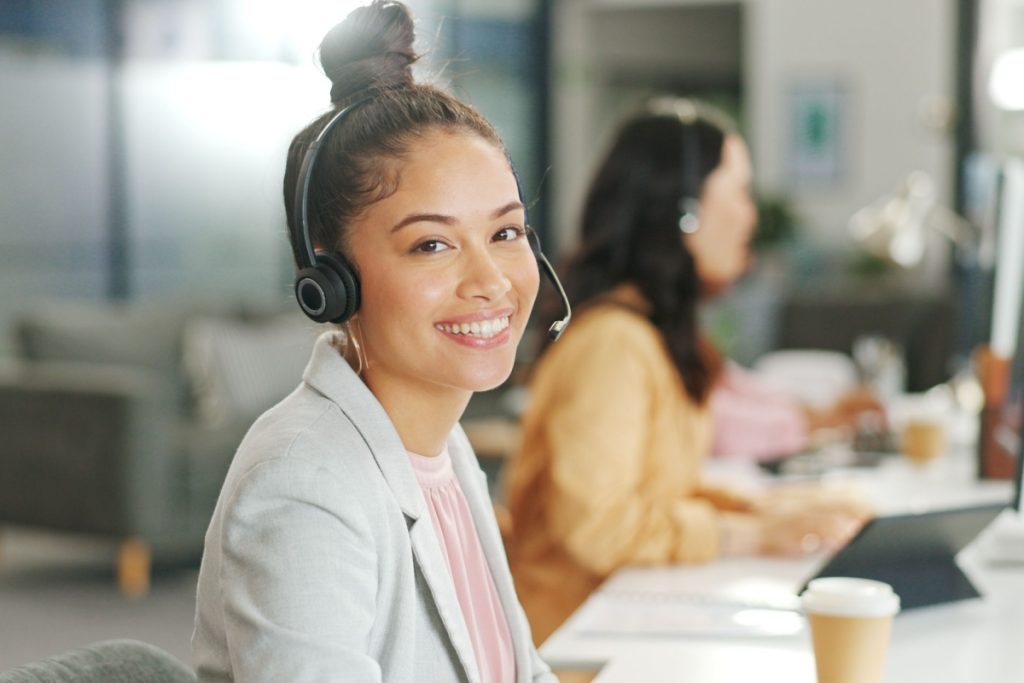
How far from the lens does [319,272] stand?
47.3 inches

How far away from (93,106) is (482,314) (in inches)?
218

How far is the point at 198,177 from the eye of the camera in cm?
683

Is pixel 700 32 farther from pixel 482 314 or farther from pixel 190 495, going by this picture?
pixel 482 314

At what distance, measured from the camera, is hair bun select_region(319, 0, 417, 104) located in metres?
1.28

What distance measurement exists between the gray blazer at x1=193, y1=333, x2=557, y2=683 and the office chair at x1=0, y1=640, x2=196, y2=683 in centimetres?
7

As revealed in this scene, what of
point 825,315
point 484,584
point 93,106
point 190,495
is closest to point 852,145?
point 825,315

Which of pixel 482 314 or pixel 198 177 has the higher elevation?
pixel 482 314

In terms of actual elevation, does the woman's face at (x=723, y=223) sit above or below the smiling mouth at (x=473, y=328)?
below

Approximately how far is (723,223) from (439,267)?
1.28 meters

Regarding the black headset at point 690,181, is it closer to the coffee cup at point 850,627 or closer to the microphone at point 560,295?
the microphone at point 560,295

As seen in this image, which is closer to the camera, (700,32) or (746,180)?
(746,180)

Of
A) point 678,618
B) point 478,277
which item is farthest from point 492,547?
point 678,618

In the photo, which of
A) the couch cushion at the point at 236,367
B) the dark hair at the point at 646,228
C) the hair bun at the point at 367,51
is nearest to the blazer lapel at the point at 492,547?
the hair bun at the point at 367,51

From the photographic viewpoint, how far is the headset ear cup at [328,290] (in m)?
1.19
